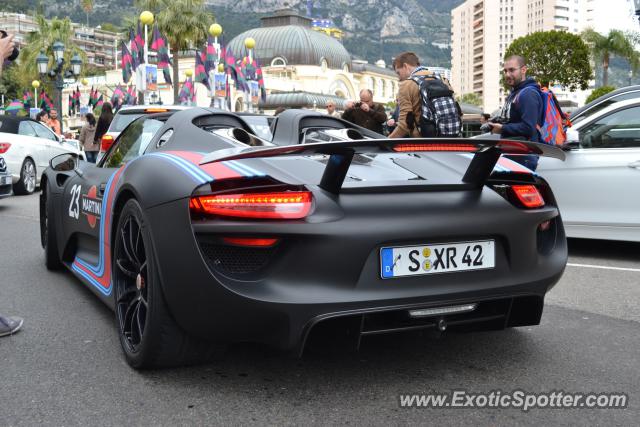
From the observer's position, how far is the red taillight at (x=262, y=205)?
2752 millimetres

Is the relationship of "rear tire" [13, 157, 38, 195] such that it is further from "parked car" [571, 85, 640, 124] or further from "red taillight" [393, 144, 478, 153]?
"red taillight" [393, 144, 478, 153]

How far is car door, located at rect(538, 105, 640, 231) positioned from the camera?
21.6 ft

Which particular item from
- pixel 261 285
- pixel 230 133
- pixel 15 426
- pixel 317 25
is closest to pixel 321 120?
pixel 230 133

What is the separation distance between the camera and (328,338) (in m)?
2.85

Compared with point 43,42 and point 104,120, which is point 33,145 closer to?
point 104,120

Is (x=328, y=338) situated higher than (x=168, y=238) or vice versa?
(x=168, y=238)

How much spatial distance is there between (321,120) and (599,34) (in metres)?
66.1

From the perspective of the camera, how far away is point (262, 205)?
2.76 metres

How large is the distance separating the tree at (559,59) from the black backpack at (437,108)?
66.2m

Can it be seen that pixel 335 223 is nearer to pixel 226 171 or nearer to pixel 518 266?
pixel 226 171

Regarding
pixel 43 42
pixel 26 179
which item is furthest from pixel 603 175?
pixel 43 42

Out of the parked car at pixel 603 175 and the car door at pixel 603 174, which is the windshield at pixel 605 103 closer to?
the parked car at pixel 603 175

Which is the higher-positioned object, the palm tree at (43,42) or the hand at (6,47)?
the palm tree at (43,42)

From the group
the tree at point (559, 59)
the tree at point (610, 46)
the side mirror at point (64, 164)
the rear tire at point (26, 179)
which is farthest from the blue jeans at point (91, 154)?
the tree at point (559, 59)
